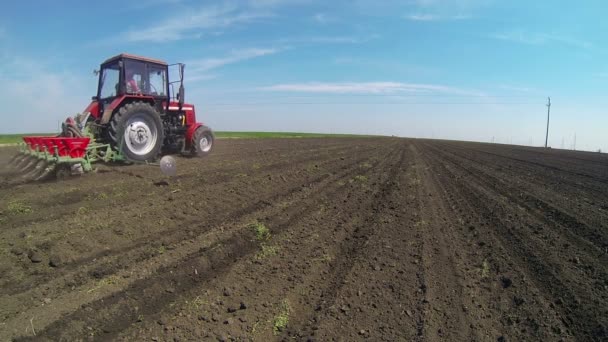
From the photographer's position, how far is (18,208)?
216 inches

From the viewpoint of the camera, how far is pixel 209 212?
572cm

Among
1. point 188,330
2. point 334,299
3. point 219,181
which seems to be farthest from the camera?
point 219,181

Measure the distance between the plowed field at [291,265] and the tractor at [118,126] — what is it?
85cm

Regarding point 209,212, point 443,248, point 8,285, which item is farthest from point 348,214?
point 8,285

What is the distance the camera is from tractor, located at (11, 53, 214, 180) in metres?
7.75

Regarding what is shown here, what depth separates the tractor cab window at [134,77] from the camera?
9281 mm

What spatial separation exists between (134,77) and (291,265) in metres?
7.72

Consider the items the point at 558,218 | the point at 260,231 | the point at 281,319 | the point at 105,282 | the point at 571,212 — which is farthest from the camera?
the point at 571,212

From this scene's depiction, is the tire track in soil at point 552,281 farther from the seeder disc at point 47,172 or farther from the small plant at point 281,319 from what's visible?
the seeder disc at point 47,172

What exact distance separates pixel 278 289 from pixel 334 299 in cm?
51

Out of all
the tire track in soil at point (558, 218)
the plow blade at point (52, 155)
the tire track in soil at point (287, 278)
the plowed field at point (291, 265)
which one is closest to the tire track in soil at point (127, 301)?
the plowed field at point (291, 265)

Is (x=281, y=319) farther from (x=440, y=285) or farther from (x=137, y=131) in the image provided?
(x=137, y=131)

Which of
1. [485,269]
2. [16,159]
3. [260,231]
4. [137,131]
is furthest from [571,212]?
[16,159]

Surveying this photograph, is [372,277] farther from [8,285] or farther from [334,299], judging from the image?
[8,285]
